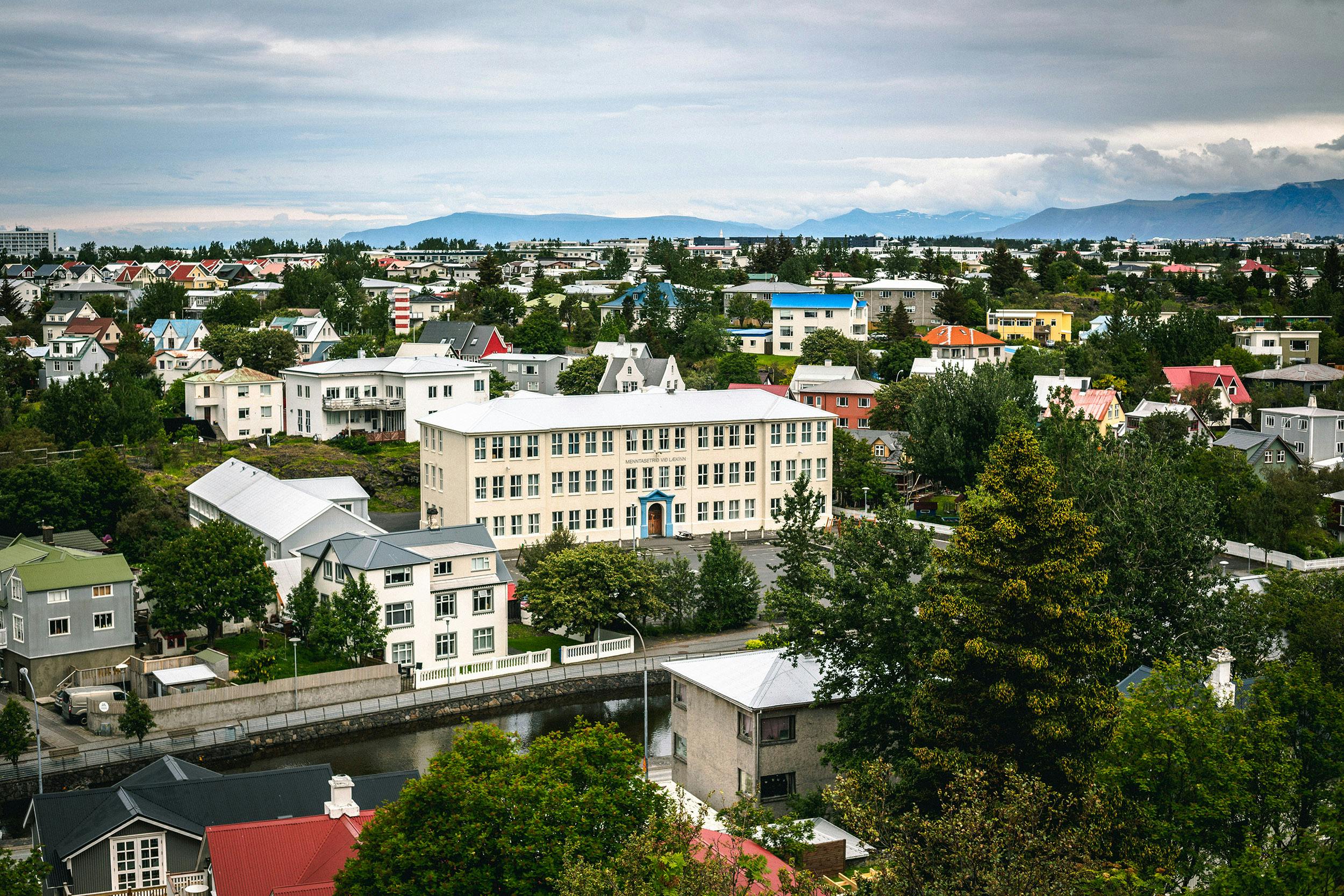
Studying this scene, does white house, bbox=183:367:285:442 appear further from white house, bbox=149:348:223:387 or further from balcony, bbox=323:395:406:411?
white house, bbox=149:348:223:387

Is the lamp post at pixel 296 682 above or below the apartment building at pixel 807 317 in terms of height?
below

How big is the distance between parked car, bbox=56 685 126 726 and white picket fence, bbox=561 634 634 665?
1170 cm

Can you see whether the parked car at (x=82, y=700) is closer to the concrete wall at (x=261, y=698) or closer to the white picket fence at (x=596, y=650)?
the concrete wall at (x=261, y=698)

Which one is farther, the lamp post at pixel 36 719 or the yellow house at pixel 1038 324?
the yellow house at pixel 1038 324

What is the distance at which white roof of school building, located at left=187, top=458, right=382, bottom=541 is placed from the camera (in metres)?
42.0

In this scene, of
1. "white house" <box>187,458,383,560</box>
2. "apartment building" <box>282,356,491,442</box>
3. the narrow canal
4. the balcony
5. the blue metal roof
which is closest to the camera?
the narrow canal

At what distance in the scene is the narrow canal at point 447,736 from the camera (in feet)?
104

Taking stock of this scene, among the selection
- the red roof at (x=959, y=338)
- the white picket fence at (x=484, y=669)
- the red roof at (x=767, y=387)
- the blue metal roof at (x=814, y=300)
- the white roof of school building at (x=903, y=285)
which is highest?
the white roof of school building at (x=903, y=285)

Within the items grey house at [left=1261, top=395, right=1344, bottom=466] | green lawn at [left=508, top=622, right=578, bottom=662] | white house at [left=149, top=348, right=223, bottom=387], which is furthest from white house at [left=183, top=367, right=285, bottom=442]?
grey house at [left=1261, top=395, right=1344, bottom=466]

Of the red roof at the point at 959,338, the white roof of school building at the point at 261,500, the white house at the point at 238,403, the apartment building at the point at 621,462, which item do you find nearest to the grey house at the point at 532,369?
the white house at the point at 238,403

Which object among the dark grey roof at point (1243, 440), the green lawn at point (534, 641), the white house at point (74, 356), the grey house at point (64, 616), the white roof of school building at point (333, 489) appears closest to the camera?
the grey house at point (64, 616)

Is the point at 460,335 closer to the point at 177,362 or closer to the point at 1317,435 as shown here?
the point at 177,362

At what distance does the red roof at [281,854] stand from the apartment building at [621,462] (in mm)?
28716

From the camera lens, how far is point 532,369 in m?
78.2
